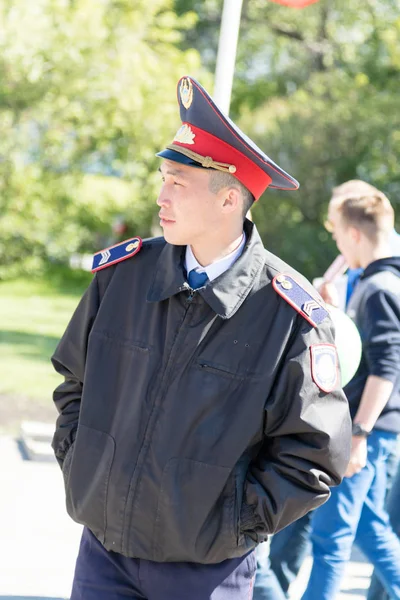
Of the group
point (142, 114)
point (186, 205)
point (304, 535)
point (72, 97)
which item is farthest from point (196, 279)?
point (142, 114)

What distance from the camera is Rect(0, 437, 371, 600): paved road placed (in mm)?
4832

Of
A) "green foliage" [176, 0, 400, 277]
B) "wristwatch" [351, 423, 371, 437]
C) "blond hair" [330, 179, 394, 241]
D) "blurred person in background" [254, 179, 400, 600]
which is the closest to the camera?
"wristwatch" [351, 423, 371, 437]

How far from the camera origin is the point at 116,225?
91.6ft

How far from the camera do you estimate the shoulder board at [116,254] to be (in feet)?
9.27

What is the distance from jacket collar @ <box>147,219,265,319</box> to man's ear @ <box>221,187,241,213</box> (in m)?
0.12

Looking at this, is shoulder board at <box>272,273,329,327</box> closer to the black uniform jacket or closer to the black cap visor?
the black uniform jacket

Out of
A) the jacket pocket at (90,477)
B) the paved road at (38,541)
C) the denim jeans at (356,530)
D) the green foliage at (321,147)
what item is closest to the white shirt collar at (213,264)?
the jacket pocket at (90,477)

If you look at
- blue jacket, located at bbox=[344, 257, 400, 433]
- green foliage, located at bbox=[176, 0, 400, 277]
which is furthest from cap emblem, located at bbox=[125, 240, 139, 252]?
green foliage, located at bbox=[176, 0, 400, 277]

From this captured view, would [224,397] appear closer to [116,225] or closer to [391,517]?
[391,517]

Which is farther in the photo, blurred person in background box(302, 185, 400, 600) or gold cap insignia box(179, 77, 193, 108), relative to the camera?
blurred person in background box(302, 185, 400, 600)

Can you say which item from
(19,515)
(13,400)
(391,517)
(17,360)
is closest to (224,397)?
(391,517)

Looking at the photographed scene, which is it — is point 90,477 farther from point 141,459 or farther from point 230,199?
point 230,199

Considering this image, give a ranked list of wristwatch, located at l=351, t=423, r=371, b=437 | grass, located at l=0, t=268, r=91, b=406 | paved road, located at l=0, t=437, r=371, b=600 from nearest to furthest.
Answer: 1. wristwatch, located at l=351, t=423, r=371, b=437
2. paved road, located at l=0, t=437, r=371, b=600
3. grass, located at l=0, t=268, r=91, b=406

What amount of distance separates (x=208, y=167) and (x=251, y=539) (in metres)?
1.01
